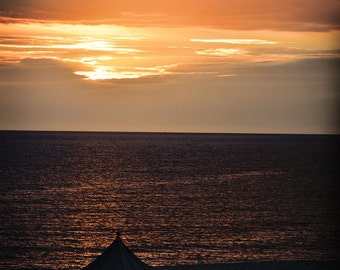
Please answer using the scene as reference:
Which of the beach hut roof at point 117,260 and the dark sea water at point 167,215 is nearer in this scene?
the beach hut roof at point 117,260

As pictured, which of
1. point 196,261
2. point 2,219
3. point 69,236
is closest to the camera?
point 196,261

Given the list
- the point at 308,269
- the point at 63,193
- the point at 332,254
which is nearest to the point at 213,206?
the point at 63,193

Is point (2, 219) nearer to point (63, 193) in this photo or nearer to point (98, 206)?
point (98, 206)

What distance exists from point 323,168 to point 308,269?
8294 cm

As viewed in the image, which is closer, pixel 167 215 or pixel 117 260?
pixel 117 260

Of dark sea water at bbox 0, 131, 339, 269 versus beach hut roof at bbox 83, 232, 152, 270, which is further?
dark sea water at bbox 0, 131, 339, 269

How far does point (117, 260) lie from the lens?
841 inches

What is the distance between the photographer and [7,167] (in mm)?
101750

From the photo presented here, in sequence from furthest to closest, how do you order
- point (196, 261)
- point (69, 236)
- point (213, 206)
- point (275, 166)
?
point (275, 166)
point (213, 206)
point (69, 236)
point (196, 261)

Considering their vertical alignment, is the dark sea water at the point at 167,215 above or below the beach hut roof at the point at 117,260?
below

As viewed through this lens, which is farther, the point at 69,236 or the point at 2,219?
the point at 2,219

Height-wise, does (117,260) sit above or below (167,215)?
above

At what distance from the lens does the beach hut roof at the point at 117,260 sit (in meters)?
21.3

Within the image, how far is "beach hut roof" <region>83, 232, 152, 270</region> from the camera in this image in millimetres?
21281
